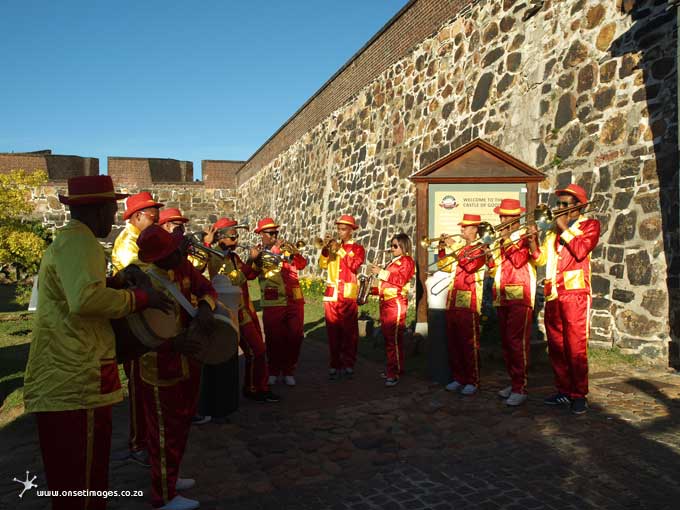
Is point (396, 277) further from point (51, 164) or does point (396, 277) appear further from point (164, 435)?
point (51, 164)

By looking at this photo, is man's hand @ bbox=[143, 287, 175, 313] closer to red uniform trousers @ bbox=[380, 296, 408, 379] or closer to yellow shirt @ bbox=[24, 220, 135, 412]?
yellow shirt @ bbox=[24, 220, 135, 412]

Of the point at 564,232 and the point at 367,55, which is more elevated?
the point at 367,55

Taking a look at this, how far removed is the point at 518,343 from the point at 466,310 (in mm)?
673

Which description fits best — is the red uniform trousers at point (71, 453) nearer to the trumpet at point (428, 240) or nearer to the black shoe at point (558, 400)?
the black shoe at point (558, 400)

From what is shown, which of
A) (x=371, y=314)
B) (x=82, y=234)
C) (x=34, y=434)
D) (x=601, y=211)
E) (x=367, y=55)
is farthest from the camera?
(x=367, y=55)

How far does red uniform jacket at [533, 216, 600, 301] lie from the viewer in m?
5.14

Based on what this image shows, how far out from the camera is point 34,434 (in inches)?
200

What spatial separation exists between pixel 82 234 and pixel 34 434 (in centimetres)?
323

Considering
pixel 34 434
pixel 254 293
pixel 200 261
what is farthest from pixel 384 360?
pixel 254 293

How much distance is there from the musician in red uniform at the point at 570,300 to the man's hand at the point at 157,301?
3.76 m

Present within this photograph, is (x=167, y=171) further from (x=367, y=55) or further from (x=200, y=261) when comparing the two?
(x=200, y=261)

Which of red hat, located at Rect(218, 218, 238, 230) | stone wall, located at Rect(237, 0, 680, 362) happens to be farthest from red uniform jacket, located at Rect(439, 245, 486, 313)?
red hat, located at Rect(218, 218, 238, 230)

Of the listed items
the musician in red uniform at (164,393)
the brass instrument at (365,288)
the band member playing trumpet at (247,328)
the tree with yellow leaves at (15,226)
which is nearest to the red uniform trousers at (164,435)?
the musician in red uniform at (164,393)

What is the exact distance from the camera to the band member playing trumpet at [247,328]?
5773 mm
